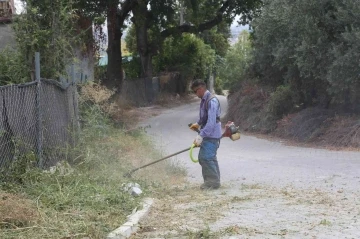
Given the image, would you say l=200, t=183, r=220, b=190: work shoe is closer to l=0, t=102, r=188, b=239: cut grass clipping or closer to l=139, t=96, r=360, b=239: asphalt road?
l=139, t=96, r=360, b=239: asphalt road

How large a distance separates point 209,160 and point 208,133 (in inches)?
18.8

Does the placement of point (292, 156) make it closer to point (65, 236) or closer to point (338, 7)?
point (338, 7)

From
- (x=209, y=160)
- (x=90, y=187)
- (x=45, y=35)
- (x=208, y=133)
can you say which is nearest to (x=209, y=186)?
(x=209, y=160)

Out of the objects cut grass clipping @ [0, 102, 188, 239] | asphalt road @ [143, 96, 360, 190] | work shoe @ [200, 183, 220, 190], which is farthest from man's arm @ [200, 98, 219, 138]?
asphalt road @ [143, 96, 360, 190]

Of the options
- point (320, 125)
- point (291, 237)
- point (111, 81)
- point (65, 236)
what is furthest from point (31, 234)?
point (111, 81)

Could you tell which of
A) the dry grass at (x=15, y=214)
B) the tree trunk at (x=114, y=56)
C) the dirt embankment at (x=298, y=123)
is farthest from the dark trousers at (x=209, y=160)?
the tree trunk at (x=114, y=56)

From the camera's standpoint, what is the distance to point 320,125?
18297 millimetres

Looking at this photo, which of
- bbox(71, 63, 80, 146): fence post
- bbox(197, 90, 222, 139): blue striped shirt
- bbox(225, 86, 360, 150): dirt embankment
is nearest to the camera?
bbox(197, 90, 222, 139): blue striped shirt

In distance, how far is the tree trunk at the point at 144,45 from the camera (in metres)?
31.3

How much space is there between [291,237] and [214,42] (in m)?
48.0

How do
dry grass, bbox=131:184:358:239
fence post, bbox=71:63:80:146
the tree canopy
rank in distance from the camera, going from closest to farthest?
dry grass, bbox=131:184:358:239 < fence post, bbox=71:63:80:146 < the tree canopy

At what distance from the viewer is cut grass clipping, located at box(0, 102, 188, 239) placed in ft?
21.9

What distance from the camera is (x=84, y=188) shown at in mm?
8391

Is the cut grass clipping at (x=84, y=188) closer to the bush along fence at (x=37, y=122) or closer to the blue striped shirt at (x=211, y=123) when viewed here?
the bush along fence at (x=37, y=122)
